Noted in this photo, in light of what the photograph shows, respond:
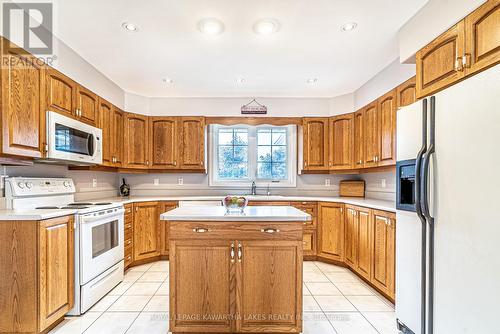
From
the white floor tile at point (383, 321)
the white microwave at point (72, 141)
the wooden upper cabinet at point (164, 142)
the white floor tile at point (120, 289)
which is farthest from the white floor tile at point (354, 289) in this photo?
the white microwave at point (72, 141)

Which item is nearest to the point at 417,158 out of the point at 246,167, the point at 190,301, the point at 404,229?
the point at 404,229

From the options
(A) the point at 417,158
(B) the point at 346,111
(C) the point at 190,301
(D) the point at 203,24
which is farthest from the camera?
(B) the point at 346,111

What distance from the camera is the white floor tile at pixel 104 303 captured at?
95.1 inches

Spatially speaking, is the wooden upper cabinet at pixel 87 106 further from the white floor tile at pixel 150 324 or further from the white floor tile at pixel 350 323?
the white floor tile at pixel 350 323

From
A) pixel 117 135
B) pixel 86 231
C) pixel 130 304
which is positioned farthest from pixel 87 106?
pixel 130 304

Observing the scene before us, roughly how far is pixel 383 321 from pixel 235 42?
2.90 m

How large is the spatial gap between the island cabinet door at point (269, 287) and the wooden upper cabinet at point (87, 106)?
231 centimetres

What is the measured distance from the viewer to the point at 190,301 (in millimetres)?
1880

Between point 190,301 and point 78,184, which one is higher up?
point 78,184

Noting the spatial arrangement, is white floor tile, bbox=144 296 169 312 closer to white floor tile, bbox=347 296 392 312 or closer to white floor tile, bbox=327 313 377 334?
white floor tile, bbox=327 313 377 334

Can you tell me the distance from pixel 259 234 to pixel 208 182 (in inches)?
104

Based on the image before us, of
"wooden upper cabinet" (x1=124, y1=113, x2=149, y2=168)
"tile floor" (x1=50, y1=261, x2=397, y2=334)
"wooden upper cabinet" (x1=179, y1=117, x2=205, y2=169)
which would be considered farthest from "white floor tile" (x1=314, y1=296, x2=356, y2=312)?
"wooden upper cabinet" (x1=124, y1=113, x2=149, y2=168)

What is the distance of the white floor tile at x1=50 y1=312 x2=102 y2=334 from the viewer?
2082 millimetres

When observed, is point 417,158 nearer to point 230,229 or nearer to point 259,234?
point 259,234
